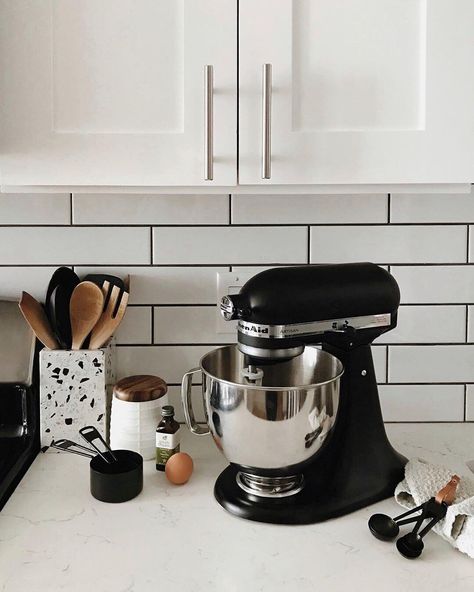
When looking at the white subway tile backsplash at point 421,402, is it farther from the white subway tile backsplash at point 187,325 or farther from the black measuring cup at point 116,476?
the black measuring cup at point 116,476

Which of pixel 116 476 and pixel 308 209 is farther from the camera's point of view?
pixel 308 209

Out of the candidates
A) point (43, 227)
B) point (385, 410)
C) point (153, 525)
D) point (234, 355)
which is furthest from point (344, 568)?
point (43, 227)

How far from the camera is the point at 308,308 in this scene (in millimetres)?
1045

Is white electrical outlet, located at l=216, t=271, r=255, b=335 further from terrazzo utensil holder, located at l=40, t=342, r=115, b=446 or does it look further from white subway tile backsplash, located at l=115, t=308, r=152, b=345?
terrazzo utensil holder, located at l=40, t=342, r=115, b=446

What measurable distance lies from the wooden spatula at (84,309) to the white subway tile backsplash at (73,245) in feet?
0.47

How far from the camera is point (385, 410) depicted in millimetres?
1515

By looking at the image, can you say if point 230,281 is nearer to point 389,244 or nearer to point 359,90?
point 389,244

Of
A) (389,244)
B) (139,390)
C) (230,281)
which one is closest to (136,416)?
(139,390)

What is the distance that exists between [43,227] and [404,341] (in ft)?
2.69

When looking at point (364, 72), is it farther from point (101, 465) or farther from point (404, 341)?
point (101, 465)

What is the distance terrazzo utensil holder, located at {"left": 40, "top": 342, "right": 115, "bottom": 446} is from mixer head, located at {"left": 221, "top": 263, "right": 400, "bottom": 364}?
14.1 inches

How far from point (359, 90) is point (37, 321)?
0.72m

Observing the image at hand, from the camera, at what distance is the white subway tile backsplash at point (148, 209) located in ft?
4.68

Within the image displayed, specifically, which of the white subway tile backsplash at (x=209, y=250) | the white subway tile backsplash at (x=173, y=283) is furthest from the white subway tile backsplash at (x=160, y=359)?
the white subway tile backsplash at (x=173, y=283)
